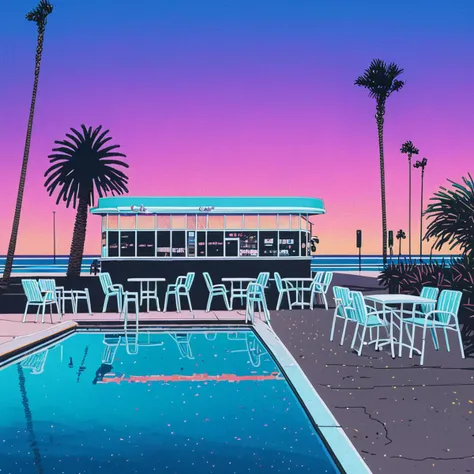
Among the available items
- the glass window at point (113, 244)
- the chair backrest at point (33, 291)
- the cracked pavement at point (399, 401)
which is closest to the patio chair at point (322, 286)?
the cracked pavement at point (399, 401)

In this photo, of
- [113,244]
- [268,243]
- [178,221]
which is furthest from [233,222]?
[113,244]

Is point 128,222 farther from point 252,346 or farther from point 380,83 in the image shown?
point 380,83

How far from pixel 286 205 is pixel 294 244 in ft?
4.41

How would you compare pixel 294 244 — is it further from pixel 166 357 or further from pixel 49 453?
pixel 49 453

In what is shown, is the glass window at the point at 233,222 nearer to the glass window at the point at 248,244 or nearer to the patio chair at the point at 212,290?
the glass window at the point at 248,244

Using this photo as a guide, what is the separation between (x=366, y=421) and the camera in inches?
203

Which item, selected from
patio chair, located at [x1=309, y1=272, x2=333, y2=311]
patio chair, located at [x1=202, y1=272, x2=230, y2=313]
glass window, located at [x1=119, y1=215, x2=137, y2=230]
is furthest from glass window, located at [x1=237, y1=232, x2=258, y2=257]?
patio chair, located at [x1=309, y1=272, x2=333, y2=311]

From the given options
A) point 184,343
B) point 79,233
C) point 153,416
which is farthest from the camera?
point 79,233

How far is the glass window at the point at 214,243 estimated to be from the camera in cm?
1934

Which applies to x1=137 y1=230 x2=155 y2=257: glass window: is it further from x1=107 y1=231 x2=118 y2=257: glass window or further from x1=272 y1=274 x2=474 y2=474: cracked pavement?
x1=272 y1=274 x2=474 y2=474: cracked pavement

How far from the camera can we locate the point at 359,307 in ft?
26.9

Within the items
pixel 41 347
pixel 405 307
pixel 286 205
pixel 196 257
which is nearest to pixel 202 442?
pixel 41 347

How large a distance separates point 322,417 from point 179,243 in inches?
561

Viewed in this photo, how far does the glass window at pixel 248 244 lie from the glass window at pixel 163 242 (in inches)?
89.7
